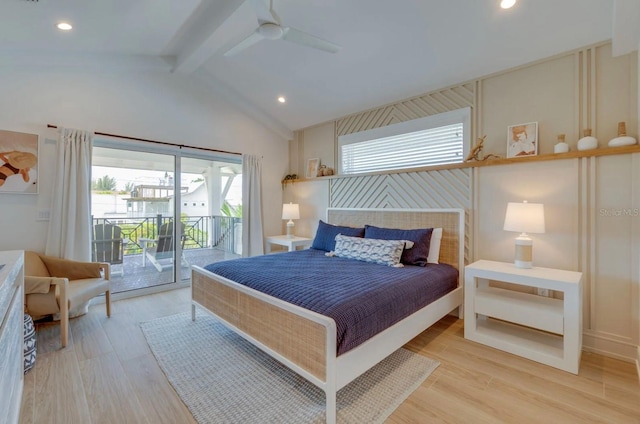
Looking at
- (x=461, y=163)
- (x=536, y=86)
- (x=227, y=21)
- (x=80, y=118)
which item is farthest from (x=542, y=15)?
(x=80, y=118)

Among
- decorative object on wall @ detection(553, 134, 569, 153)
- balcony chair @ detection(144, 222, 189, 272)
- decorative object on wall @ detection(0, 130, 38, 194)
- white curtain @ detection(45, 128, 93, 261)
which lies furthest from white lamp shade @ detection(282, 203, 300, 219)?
decorative object on wall @ detection(553, 134, 569, 153)

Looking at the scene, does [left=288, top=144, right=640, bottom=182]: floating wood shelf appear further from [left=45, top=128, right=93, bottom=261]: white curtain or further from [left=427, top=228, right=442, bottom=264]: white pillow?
[left=45, top=128, right=93, bottom=261]: white curtain

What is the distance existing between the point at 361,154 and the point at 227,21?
241cm

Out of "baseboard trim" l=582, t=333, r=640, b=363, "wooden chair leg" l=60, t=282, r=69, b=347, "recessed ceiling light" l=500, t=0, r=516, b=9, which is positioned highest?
"recessed ceiling light" l=500, t=0, r=516, b=9

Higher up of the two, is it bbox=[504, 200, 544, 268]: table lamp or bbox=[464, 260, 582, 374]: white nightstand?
bbox=[504, 200, 544, 268]: table lamp

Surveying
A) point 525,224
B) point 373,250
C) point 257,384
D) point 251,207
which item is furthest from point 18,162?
point 525,224

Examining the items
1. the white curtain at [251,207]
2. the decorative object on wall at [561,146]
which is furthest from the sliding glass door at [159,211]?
the decorative object on wall at [561,146]

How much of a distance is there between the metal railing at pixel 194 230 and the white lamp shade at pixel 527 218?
3909 mm

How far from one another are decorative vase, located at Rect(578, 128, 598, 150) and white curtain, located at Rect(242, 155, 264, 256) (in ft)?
13.3

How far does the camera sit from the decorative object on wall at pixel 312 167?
4979 millimetres

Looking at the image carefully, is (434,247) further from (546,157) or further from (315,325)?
(315,325)

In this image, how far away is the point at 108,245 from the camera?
3805 mm

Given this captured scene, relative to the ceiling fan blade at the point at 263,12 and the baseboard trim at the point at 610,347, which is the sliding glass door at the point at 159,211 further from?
the baseboard trim at the point at 610,347

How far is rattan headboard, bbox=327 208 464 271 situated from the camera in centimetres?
326
